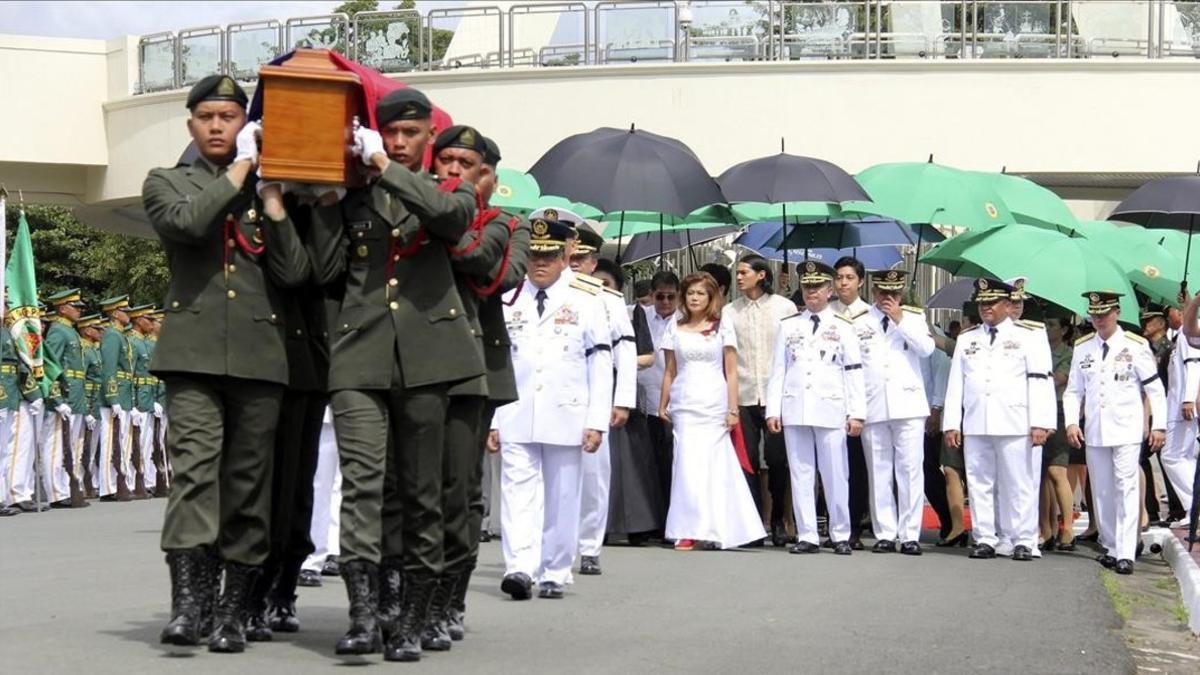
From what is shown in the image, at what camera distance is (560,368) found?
11.0 m

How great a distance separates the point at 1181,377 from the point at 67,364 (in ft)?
35.0

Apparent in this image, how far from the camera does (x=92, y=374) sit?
21.4m

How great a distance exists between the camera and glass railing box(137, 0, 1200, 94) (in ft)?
100

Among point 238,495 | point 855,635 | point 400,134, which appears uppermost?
point 400,134

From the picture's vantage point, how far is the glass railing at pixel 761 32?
30.5 m

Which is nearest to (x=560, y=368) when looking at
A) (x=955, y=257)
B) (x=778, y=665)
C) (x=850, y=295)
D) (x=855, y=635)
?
(x=855, y=635)

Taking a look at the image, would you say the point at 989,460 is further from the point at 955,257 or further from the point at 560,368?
the point at 560,368

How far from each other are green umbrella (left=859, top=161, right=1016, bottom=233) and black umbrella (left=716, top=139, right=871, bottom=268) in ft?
1.41

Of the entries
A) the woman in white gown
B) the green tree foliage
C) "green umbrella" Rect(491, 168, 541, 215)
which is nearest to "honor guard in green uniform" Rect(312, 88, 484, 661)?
the woman in white gown

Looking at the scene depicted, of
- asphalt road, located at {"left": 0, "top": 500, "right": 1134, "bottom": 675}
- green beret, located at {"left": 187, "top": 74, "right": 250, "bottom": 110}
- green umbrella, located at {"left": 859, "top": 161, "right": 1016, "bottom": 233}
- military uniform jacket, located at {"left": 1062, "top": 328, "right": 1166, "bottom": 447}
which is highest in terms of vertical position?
green umbrella, located at {"left": 859, "top": 161, "right": 1016, "bottom": 233}

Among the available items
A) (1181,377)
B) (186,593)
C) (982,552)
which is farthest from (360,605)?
(1181,377)

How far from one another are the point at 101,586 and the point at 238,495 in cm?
324

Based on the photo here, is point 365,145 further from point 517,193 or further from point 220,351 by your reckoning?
point 517,193

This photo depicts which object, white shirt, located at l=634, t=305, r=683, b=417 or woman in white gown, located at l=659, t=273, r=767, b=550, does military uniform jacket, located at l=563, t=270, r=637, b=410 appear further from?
white shirt, located at l=634, t=305, r=683, b=417
